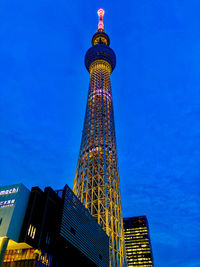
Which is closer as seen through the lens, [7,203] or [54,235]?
[7,203]

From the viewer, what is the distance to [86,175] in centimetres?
6384

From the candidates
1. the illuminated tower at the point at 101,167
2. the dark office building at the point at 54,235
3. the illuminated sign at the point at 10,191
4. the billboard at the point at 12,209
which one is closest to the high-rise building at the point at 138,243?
the illuminated tower at the point at 101,167

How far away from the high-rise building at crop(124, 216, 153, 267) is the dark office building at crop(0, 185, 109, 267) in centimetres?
14740

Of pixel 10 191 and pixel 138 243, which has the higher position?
pixel 138 243

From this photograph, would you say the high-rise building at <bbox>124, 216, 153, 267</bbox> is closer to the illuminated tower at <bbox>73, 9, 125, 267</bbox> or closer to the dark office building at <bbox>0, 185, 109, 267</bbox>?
the illuminated tower at <bbox>73, 9, 125, 267</bbox>

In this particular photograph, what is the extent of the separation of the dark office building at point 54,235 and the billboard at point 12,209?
65 centimetres

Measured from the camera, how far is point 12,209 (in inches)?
1110

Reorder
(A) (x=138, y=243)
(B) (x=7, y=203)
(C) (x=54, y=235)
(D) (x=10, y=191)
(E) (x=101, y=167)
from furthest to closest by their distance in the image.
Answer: (A) (x=138, y=243) < (E) (x=101, y=167) < (C) (x=54, y=235) < (D) (x=10, y=191) < (B) (x=7, y=203)

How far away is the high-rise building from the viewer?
171m

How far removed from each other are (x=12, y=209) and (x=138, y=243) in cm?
17007

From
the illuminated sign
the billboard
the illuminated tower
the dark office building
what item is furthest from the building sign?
the illuminated tower

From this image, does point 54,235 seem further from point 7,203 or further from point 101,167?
point 101,167

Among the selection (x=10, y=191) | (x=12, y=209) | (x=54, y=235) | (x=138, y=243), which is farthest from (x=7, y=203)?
(x=138, y=243)

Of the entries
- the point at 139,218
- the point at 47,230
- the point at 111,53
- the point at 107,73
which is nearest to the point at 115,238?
the point at 47,230
